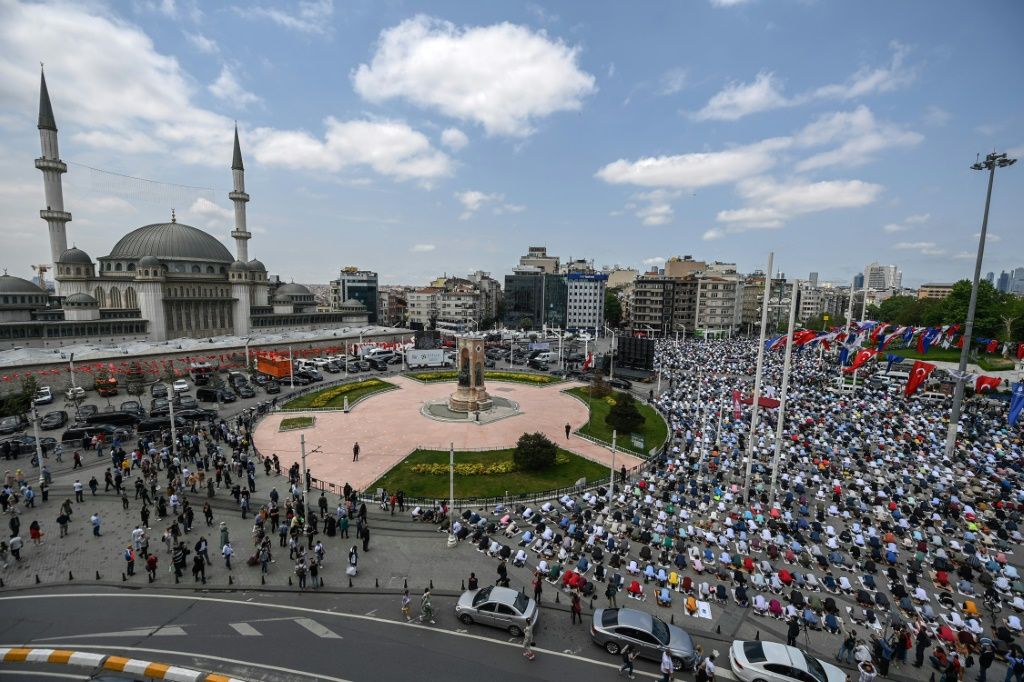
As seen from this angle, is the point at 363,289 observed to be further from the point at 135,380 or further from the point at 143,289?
the point at 135,380

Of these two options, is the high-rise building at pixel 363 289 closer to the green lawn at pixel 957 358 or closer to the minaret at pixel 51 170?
the minaret at pixel 51 170

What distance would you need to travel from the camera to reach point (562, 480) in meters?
27.3

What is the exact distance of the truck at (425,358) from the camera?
58812 mm

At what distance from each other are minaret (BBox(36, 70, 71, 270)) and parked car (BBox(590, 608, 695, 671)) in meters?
80.6

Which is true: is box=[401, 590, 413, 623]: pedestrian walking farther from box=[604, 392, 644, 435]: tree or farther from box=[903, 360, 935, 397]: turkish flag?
box=[903, 360, 935, 397]: turkish flag

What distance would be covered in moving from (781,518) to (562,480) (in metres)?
11.1

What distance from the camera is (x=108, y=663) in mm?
12344

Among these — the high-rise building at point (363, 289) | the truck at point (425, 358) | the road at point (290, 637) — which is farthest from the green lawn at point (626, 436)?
the high-rise building at point (363, 289)

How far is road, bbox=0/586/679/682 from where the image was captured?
1286cm

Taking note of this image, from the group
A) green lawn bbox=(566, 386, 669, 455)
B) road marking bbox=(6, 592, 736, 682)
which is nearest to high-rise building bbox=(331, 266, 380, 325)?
green lawn bbox=(566, 386, 669, 455)

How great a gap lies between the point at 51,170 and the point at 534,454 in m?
72.4

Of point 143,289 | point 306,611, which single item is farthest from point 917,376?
point 143,289

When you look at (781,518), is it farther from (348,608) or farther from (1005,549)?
(348,608)

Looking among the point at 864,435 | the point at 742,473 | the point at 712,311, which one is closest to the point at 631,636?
the point at 742,473
